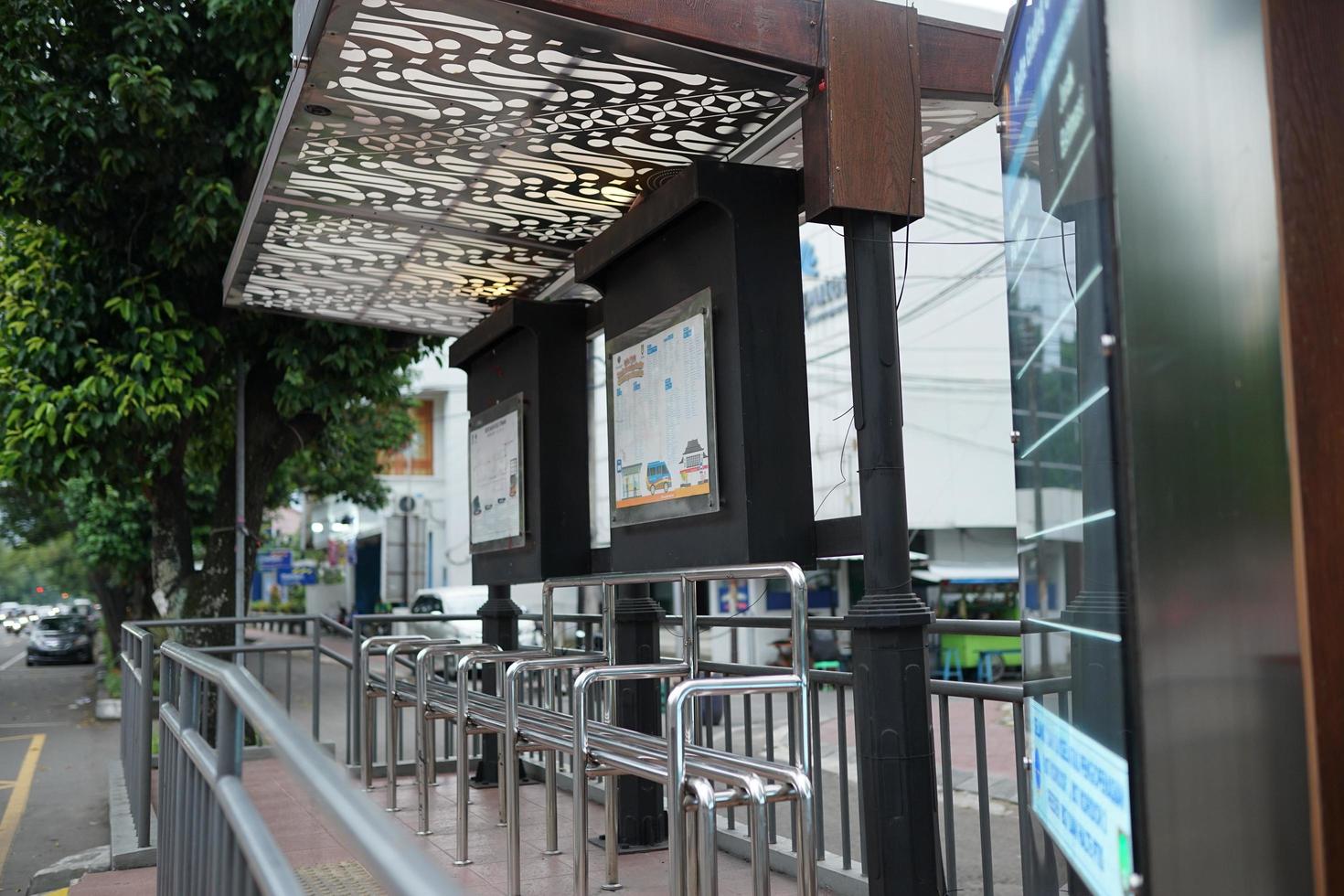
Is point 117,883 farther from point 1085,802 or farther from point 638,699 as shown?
point 1085,802

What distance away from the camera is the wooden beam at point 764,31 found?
13.0 feet

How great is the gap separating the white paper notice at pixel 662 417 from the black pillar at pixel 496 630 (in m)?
2.67

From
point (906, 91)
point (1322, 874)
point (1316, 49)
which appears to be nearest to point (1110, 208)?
point (1316, 49)

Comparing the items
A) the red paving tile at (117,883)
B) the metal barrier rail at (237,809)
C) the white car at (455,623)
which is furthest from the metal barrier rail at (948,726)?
the white car at (455,623)

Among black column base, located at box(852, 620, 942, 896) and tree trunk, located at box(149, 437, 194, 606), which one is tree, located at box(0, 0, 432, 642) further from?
black column base, located at box(852, 620, 942, 896)

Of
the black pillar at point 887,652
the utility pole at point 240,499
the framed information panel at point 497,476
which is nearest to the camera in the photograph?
the black pillar at point 887,652

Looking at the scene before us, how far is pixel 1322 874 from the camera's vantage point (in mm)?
2123

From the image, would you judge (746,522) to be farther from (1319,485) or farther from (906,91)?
(1319,485)

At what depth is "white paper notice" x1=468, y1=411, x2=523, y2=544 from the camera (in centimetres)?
712

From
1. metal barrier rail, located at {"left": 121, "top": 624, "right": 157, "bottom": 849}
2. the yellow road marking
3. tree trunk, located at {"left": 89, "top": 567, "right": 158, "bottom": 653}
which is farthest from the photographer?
tree trunk, located at {"left": 89, "top": 567, "right": 158, "bottom": 653}

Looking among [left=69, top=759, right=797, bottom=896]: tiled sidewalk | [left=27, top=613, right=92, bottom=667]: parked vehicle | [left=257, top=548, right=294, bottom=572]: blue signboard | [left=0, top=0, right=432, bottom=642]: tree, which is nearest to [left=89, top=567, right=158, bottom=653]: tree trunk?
[left=257, top=548, right=294, bottom=572]: blue signboard

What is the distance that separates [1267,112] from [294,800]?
7.05 meters

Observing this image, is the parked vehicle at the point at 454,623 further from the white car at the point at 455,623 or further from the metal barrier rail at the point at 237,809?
the metal barrier rail at the point at 237,809

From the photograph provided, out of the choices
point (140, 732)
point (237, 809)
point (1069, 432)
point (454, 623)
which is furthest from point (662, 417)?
point (454, 623)
